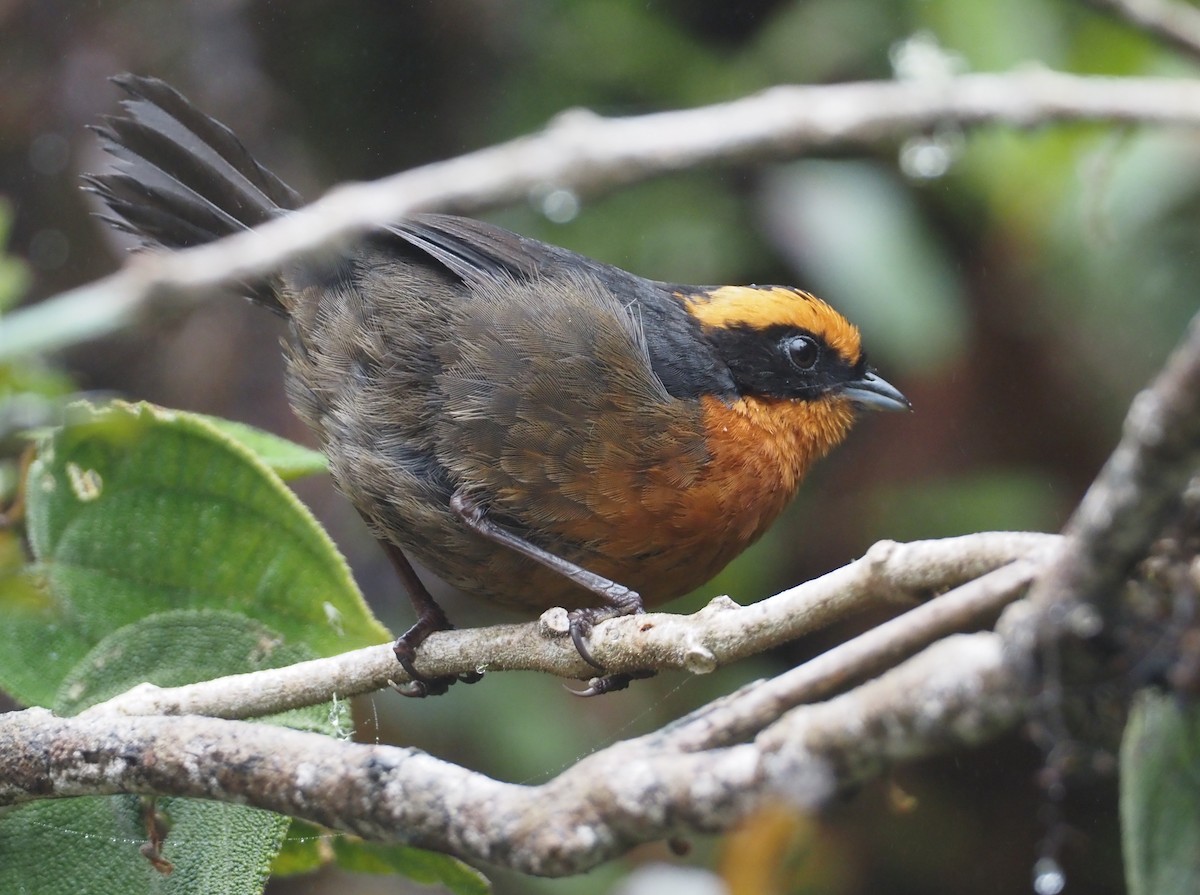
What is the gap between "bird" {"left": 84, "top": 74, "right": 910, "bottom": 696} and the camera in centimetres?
351

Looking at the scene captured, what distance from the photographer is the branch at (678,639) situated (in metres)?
1.91

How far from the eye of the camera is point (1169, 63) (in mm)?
5191

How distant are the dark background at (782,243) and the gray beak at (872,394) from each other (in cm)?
116

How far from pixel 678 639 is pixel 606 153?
0.94 meters

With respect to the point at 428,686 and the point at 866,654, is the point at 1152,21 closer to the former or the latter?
the point at 866,654

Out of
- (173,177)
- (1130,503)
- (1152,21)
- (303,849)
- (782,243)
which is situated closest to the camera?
(1130,503)

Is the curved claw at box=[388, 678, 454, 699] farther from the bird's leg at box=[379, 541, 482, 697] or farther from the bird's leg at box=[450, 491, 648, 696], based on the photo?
the bird's leg at box=[450, 491, 648, 696]

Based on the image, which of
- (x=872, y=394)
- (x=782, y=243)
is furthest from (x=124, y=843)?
(x=782, y=243)

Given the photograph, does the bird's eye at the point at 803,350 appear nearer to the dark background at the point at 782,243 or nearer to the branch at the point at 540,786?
the dark background at the point at 782,243

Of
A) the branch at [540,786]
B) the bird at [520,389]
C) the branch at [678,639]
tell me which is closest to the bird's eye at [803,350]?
the bird at [520,389]

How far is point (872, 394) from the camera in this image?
413 cm

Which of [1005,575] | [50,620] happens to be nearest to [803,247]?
[50,620]

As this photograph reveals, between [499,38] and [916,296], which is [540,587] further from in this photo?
[499,38]

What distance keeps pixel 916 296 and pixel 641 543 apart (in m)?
2.33
